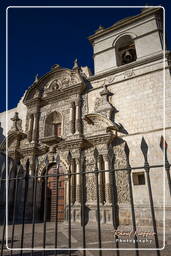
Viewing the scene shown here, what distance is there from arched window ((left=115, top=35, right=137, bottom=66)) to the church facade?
0.05 meters

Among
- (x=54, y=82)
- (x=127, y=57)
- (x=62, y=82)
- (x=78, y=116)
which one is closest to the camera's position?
(x=78, y=116)

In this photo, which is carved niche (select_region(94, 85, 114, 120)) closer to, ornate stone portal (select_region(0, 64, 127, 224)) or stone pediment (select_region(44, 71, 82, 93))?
ornate stone portal (select_region(0, 64, 127, 224))

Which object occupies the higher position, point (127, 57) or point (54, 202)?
point (127, 57)

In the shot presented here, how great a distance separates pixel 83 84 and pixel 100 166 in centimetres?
428

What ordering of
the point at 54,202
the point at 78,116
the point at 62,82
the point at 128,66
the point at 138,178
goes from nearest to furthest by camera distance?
the point at 138,178, the point at 54,202, the point at 128,66, the point at 78,116, the point at 62,82

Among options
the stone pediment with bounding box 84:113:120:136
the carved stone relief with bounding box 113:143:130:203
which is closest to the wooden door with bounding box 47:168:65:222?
the carved stone relief with bounding box 113:143:130:203

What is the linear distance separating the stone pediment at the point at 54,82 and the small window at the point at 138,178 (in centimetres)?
530

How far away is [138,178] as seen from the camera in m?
6.78

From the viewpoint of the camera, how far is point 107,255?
3.20 m

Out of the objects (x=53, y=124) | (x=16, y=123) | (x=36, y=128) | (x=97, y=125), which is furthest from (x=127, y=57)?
(x=16, y=123)

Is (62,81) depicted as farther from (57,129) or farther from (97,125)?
(97,125)

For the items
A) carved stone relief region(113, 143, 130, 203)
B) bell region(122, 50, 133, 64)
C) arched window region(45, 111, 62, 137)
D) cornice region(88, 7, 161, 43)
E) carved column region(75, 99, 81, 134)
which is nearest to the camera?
carved stone relief region(113, 143, 130, 203)

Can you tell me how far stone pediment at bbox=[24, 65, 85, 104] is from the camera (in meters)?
9.68

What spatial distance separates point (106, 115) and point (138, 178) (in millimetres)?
2927
